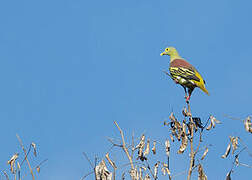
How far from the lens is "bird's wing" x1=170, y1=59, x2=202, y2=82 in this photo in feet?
36.3

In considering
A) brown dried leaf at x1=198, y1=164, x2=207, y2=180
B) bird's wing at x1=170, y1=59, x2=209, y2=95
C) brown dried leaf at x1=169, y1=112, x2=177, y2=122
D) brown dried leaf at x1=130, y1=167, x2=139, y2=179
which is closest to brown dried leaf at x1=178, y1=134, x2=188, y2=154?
brown dried leaf at x1=169, y1=112, x2=177, y2=122

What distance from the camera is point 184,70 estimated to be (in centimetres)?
1135

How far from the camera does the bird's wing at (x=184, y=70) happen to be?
1107 centimetres

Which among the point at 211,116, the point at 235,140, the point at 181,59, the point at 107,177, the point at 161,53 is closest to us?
the point at 107,177

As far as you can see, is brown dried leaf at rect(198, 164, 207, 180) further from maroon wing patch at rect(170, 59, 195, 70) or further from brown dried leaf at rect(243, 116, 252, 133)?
maroon wing patch at rect(170, 59, 195, 70)

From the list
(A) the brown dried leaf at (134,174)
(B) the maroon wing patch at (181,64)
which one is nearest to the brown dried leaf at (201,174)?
(A) the brown dried leaf at (134,174)

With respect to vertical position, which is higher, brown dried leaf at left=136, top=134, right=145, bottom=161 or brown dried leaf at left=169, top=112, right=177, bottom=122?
brown dried leaf at left=169, top=112, right=177, bottom=122

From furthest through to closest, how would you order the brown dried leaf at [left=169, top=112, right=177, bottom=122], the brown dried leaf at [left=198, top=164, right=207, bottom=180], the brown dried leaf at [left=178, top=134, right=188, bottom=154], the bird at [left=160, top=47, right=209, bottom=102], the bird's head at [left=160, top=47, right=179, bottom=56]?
the bird's head at [left=160, top=47, right=179, bottom=56] → the bird at [left=160, top=47, right=209, bottom=102] → the brown dried leaf at [left=169, top=112, right=177, bottom=122] → the brown dried leaf at [left=178, top=134, right=188, bottom=154] → the brown dried leaf at [left=198, top=164, right=207, bottom=180]

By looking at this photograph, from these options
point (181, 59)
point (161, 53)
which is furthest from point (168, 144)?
point (161, 53)

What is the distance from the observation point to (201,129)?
797 cm

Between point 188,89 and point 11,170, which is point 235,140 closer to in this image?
point 11,170

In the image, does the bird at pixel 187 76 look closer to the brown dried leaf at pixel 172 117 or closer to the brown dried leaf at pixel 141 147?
the brown dried leaf at pixel 172 117

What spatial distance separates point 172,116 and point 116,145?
1.38 metres

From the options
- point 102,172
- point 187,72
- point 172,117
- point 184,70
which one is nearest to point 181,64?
point 184,70
